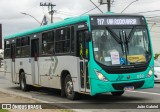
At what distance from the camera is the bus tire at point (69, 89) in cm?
1502

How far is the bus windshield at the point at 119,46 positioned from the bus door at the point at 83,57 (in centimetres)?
45

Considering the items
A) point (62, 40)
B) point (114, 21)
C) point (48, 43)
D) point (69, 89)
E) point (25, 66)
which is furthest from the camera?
point (25, 66)

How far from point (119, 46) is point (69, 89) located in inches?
112

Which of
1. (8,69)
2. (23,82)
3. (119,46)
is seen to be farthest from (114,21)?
(8,69)

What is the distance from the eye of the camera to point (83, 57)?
548 inches

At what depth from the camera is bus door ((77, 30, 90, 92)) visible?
1369 centimetres

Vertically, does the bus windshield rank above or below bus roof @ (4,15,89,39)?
below

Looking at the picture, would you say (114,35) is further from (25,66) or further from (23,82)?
(23,82)

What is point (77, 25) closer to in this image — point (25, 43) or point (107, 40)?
point (107, 40)

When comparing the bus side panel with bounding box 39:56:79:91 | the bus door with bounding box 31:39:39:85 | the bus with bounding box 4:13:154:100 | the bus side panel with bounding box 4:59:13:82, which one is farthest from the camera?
the bus side panel with bounding box 4:59:13:82

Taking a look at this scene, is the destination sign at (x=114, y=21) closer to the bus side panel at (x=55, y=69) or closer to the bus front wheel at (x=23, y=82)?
the bus side panel at (x=55, y=69)

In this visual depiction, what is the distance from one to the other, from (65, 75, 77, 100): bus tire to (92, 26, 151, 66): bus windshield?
2158 millimetres

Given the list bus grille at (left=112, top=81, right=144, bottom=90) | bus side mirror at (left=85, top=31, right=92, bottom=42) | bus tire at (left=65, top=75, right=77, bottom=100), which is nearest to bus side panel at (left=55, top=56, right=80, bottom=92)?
bus tire at (left=65, top=75, right=77, bottom=100)

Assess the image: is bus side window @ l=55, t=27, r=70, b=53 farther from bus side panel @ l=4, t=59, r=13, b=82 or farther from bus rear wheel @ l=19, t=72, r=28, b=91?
bus side panel @ l=4, t=59, r=13, b=82
